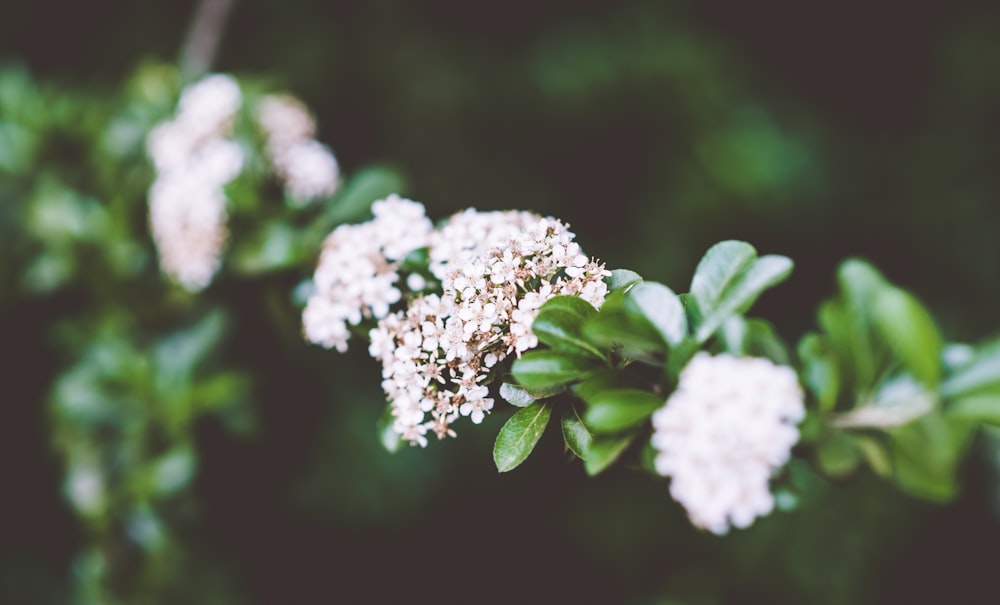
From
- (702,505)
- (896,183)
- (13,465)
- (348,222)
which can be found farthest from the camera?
(896,183)

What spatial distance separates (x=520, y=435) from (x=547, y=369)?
104 mm

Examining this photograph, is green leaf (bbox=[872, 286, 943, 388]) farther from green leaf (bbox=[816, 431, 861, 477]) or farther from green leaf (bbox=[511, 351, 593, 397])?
green leaf (bbox=[511, 351, 593, 397])

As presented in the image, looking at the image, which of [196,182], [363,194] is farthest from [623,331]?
[196,182]

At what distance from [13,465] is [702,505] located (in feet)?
7.41

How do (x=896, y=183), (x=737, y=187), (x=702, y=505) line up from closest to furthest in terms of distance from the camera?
1. (x=702, y=505)
2. (x=737, y=187)
3. (x=896, y=183)

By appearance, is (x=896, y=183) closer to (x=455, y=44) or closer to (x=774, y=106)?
(x=774, y=106)

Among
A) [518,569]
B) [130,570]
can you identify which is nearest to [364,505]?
[518,569]

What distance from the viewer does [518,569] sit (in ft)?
8.60

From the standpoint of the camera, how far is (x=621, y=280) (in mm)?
915

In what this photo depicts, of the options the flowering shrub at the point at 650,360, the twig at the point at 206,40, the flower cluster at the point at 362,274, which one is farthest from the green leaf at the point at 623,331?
the twig at the point at 206,40

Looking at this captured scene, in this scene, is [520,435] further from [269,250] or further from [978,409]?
[269,250]

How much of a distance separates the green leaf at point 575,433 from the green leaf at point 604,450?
38 millimetres

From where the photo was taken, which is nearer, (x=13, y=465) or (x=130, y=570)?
Answer: (x=130, y=570)

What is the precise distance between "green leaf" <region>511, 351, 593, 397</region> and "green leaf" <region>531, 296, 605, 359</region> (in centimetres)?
1
